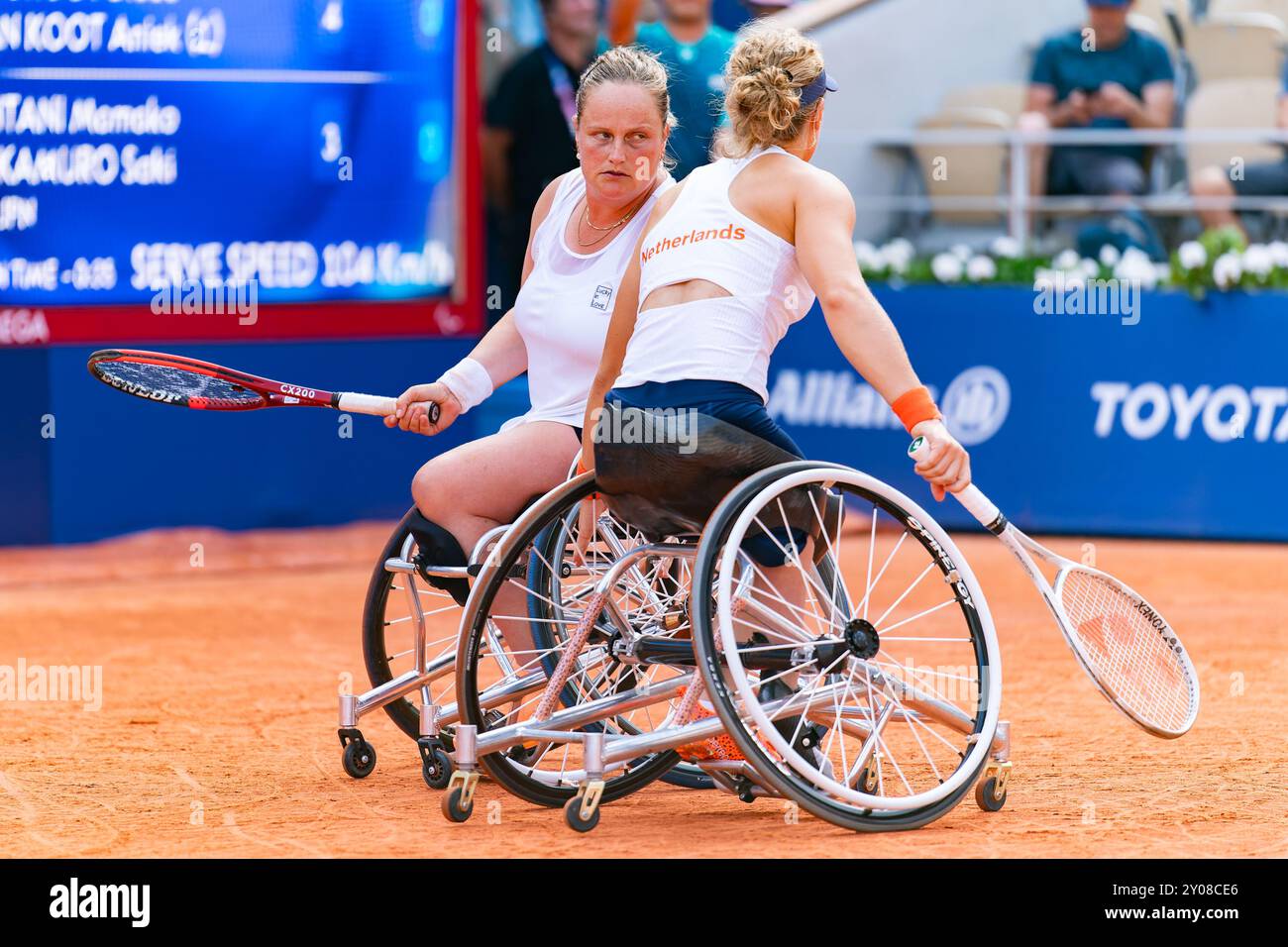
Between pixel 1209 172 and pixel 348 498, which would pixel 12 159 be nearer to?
pixel 348 498

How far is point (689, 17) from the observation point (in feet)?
32.7

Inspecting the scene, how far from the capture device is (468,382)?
4820mm

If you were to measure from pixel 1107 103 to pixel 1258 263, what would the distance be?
6.09ft

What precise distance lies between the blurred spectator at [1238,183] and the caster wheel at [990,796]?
6611 millimetres

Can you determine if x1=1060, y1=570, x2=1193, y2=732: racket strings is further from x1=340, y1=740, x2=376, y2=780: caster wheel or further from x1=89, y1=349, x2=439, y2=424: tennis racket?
x1=340, y1=740, x2=376, y2=780: caster wheel

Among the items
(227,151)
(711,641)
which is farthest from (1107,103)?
(711,641)

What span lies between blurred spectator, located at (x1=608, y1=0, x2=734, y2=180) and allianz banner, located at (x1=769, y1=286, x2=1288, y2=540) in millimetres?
1125

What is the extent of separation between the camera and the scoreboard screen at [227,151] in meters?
8.60

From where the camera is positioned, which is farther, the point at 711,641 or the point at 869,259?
the point at 869,259

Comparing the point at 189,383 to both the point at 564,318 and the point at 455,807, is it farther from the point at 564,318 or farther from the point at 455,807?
the point at 455,807

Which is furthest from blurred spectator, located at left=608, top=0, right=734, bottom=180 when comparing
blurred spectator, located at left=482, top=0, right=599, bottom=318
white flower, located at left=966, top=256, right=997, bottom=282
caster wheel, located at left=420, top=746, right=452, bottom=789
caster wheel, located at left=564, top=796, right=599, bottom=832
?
caster wheel, located at left=564, top=796, right=599, bottom=832

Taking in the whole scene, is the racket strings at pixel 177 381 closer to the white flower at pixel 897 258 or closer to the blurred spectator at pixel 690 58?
the blurred spectator at pixel 690 58

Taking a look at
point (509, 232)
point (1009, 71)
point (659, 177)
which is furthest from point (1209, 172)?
point (659, 177)
